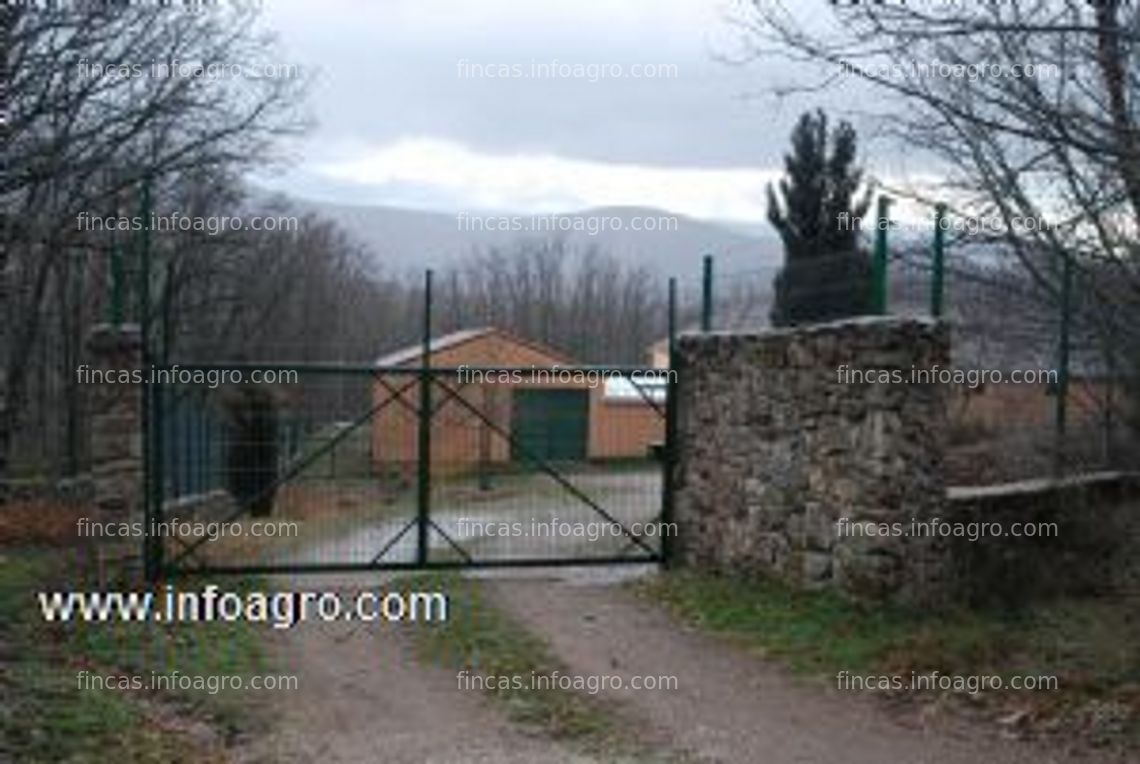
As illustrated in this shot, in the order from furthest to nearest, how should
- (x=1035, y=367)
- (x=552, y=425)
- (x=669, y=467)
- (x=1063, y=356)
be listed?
(x=552, y=425), (x=1035, y=367), (x=669, y=467), (x=1063, y=356)

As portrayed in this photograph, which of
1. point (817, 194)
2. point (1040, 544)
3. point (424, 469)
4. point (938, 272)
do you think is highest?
point (817, 194)

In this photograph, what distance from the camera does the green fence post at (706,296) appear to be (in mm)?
13953

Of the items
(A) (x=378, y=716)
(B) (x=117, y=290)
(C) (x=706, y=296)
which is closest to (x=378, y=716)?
(A) (x=378, y=716)

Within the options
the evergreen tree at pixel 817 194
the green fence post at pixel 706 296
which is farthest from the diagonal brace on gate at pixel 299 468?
the evergreen tree at pixel 817 194

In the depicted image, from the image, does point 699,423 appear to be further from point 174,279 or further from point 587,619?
point 174,279

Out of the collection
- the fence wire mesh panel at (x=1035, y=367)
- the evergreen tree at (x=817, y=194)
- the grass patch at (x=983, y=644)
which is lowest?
the grass patch at (x=983, y=644)

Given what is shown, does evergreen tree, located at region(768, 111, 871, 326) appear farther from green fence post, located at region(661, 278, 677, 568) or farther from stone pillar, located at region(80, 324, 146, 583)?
stone pillar, located at region(80, 324, 146, 583)

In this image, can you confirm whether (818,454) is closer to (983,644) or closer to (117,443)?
(983,644)

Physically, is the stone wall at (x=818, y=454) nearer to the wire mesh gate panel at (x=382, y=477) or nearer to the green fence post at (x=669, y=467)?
the green fence post at (x=669, y=467)

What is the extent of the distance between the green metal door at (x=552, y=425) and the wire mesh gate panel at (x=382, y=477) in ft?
0.16

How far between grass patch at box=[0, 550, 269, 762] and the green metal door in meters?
7.23

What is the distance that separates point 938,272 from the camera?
10.9 m

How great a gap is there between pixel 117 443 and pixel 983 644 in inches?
293

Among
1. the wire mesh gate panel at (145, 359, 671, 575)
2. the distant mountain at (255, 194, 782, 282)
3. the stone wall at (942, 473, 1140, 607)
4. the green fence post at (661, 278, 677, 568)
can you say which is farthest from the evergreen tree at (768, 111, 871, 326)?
the stone wall at (942, 473, 1140, 607)
